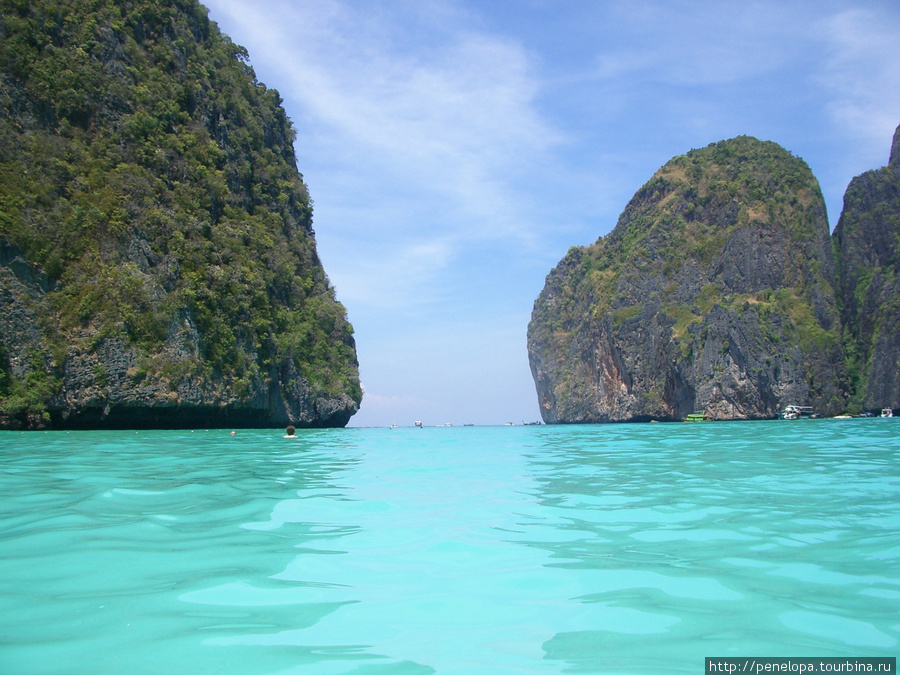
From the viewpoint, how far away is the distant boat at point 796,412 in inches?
2501

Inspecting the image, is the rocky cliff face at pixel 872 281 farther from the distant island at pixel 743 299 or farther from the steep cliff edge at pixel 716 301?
the steep cliff edge at pixel 716 301

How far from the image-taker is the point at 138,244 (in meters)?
32.4

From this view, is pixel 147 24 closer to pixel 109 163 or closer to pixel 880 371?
pixel 109 163

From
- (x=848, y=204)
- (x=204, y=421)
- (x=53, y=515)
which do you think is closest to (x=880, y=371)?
(x=848, y=204)

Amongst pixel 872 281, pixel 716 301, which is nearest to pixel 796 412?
pixel 716 301

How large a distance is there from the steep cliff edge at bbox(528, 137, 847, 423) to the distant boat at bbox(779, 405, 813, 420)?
1.41 metres

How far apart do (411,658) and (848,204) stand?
98703 millimetres

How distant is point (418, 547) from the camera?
555 cm

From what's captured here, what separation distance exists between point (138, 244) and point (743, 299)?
71893 mm

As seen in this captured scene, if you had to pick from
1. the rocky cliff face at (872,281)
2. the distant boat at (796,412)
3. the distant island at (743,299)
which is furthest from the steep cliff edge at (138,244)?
the rocky cliff face at (872,281)

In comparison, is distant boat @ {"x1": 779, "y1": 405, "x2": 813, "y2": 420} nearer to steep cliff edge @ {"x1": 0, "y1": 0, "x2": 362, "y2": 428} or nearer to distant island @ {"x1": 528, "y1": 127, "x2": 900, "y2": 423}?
distant island @ {"x1": 528, "y1": 127, "x2": 900, "y2": 423}

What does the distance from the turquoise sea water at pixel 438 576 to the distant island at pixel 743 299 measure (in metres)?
67.9

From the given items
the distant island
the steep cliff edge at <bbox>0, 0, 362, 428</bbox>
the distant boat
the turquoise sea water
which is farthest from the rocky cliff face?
the turquoise sea water

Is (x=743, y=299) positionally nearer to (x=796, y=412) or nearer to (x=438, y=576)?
(x=796, y=412)
